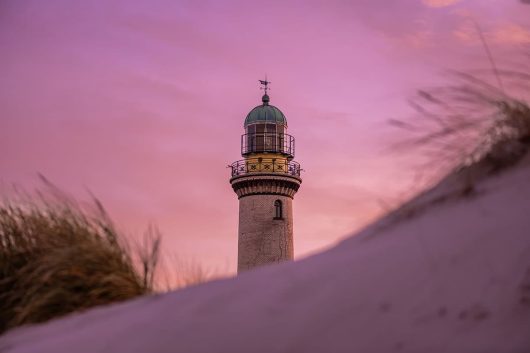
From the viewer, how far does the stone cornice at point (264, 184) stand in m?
37.2

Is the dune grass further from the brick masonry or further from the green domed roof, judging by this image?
the green domed roof

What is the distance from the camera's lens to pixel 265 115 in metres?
37.8

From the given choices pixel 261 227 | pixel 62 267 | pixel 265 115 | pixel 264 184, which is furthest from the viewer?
pixel 265 115

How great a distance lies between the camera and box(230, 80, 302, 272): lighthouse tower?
37094mm

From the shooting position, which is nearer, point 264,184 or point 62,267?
point 62,267

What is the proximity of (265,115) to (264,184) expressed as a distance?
344cm

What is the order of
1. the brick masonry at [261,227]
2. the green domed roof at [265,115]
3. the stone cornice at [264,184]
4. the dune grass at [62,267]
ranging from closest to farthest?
the dune grass at [62,267], the brick masonry at [261,227], the stone cornice at [264,184], the green domed roof at [265,115]

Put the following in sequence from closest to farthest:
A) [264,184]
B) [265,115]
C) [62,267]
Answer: [62,267] < [264,184] < [265,115]

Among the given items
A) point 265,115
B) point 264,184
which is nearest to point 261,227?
point 264,184

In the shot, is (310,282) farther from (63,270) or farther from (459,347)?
(63,270)

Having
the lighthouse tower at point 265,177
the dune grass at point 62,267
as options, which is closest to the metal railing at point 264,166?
the lighthouse tower at point 265,177

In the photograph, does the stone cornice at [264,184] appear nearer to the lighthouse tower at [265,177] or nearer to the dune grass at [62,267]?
the lighthouse tower at [265,177]

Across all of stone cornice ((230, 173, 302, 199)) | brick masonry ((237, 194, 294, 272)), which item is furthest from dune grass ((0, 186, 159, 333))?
stone cornice ((230, 173, 302, 199))

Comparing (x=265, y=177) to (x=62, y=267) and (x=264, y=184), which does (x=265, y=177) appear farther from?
(x=62, y=267)
